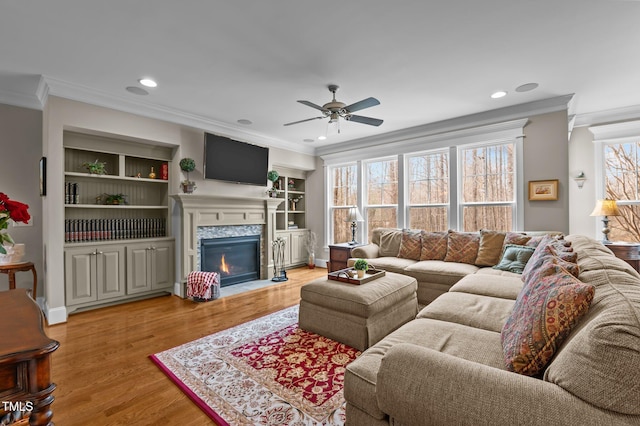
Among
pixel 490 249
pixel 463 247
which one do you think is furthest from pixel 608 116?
pixel 463 247

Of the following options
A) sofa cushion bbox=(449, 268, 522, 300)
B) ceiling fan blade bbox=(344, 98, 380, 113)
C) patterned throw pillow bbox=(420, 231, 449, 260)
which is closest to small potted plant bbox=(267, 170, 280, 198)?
→ ceiling fan blade bbox=(344, 98, 380, 113)

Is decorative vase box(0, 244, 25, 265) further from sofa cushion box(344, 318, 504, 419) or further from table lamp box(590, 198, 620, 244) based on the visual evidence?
table lamp box(590, 198, 620, 244)

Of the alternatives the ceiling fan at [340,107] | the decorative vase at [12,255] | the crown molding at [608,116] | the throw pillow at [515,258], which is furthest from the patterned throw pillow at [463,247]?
the decorative vase at [12,255]

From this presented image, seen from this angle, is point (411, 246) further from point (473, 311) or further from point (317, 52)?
point (317, 52)

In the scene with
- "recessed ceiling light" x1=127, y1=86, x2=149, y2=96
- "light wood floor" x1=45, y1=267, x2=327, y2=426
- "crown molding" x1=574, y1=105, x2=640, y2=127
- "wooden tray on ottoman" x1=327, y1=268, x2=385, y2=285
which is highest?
"recessed ceiling light" x1=127, y1=86, x2=149, y2=96

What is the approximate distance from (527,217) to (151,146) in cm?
531

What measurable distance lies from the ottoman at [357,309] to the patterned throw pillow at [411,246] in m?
1.29

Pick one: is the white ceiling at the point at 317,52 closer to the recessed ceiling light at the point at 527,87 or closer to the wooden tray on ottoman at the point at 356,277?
the recessed ceiling light at the point at 527,87

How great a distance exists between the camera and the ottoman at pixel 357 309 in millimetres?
2467

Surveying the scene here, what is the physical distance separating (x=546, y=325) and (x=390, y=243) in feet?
11.3

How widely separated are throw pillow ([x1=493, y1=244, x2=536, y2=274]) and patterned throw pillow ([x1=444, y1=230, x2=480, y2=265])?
1.27ft

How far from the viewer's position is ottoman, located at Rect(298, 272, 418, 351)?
2467 mm

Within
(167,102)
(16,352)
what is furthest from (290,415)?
(167,102)

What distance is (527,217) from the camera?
4.00 meters
